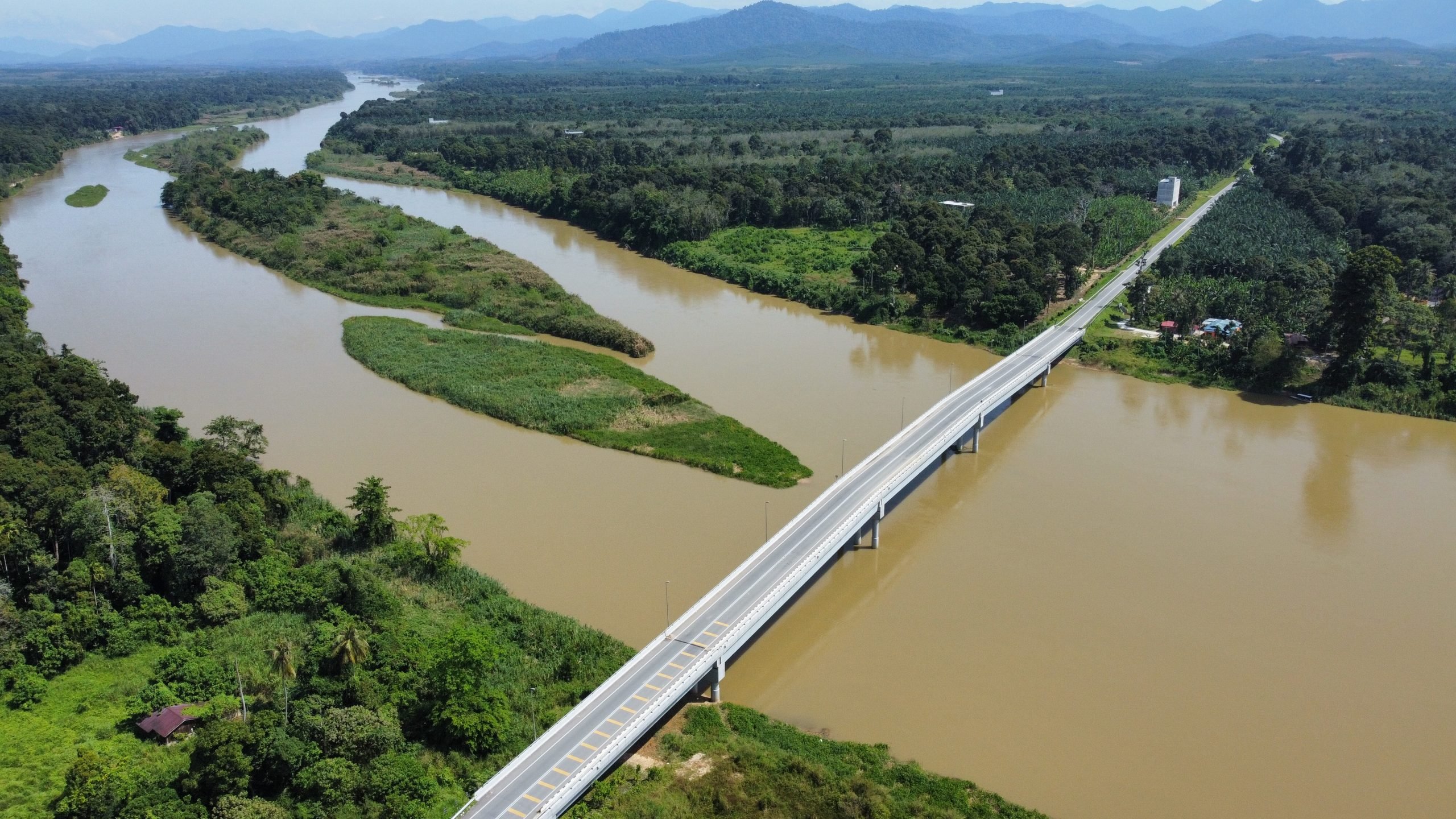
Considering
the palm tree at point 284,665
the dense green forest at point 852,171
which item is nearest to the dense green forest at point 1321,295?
the dense green forest at point 852,171

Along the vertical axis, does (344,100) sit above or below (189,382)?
above

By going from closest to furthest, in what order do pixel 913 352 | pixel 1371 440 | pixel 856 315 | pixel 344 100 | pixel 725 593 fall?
pixel 725 593
pixel 1371 440
pixel 913 352
pixel 856 315
pixel 344 100

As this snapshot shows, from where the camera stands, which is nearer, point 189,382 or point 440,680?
point 440,680

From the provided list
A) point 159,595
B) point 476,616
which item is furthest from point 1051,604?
point 159,595

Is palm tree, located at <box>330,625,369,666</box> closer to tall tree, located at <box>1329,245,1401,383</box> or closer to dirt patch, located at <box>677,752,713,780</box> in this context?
dirt patch, located at <box>677,752,713,780</box>

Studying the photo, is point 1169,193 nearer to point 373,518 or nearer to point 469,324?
point 469,324

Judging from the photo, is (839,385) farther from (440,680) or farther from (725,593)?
(440,680)

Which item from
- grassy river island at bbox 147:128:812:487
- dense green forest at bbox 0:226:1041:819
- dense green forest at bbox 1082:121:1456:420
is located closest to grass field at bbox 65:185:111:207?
grassy river island at bbox 147:128:812:487

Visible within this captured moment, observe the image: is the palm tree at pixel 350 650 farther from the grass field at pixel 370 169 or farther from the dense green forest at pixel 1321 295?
the grass field at pixel 370 169
